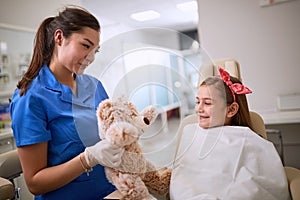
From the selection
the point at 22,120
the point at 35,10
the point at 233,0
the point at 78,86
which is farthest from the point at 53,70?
the point at 35,10

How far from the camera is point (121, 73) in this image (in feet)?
2.73

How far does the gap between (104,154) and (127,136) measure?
0.11m

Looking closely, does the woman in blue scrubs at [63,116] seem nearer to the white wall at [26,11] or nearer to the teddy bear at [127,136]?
the teddy bear at [127,136]

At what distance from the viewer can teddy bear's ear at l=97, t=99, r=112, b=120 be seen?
772mm

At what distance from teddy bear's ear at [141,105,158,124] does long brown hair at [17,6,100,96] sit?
34 cm

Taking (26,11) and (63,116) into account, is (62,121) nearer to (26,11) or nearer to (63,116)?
(63,116)

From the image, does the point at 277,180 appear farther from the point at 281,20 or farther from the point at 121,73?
the point at 281,20

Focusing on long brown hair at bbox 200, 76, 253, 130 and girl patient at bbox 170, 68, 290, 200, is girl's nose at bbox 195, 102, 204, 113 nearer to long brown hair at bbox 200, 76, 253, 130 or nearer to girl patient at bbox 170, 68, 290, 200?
girl patient at bbox 170, 68, 290, 200

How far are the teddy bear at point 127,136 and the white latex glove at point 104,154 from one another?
17 mm

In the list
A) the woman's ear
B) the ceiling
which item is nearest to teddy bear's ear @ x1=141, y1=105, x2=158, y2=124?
the woman's ear

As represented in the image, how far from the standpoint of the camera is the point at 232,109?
3.73 feet

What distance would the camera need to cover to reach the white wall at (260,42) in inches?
84.5

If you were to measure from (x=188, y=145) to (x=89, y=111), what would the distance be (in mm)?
460

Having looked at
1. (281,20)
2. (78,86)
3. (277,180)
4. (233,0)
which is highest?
(233,0)
